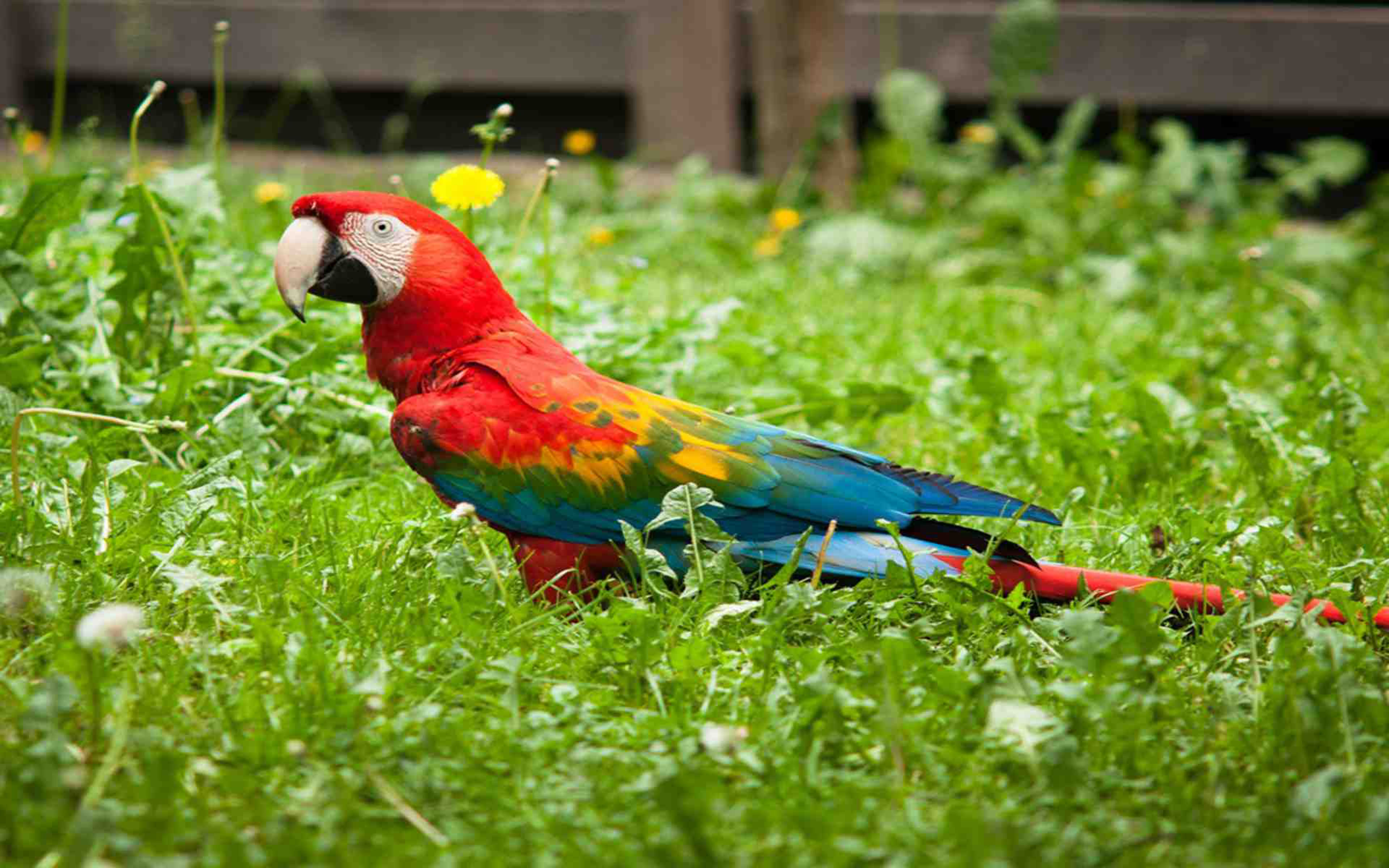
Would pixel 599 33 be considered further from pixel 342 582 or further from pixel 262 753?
pixel 262 753

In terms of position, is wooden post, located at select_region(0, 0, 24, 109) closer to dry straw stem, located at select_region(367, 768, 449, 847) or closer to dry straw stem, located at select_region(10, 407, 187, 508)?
dry straw stem, located at select_region(10, 407, 187, 508)

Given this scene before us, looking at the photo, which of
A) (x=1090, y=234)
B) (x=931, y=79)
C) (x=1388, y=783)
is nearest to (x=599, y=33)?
(x=931, y=79)

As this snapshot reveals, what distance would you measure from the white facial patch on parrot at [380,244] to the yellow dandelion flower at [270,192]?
192cm

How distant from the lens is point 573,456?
1.98 m

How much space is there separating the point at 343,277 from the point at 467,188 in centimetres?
35

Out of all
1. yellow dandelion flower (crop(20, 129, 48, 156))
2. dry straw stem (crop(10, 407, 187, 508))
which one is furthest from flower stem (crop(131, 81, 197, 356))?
yellow dandelion flower (crop(20, 129, 48, 156))

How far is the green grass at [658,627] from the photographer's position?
4.88 ft

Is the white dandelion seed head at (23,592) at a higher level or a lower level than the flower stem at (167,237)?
lower

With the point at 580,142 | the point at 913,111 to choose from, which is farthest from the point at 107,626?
the point at 913,111

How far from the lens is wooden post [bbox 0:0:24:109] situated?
5.54 meters

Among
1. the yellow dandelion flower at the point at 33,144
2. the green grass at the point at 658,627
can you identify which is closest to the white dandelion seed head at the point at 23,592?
the green grass at the point at 658,627

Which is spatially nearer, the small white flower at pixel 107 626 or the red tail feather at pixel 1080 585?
the small white flower at pixel 107 626

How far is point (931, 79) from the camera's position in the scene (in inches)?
203

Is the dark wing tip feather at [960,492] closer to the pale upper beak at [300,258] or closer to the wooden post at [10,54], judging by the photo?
the pale upper beak at [300,258]
